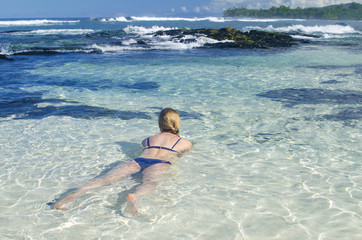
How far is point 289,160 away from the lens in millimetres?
5617

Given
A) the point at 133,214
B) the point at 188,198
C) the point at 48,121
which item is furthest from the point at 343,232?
the point at 48,121

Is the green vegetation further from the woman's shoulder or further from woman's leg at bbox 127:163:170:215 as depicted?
woman's leg at bbox 127:163:170:215

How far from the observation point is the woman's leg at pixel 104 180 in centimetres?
400

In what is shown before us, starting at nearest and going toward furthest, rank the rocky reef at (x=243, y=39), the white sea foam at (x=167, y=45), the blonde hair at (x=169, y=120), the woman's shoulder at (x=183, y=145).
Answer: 1. the blonde hair at (x=169, y=120)
2. the woman's shoulder at (x=183, y=145)
3. the white sea foam at (x=167, y=45)
4. the rocky reef at (x=243, y=39)

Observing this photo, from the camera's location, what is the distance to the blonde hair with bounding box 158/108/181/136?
5219mm

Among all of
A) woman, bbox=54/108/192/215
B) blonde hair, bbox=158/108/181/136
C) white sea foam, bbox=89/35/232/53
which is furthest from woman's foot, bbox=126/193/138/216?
white sea foam, bbox=89/35/232/53

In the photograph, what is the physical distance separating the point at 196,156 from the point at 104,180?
1871mm

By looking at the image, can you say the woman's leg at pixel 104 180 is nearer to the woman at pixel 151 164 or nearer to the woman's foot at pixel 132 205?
the woman at pixel 151 164

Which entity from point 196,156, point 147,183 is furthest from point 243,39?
point 147,183

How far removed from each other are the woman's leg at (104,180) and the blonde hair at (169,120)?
0.84m

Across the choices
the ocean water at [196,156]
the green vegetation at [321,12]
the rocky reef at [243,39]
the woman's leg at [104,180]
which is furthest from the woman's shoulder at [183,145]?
the green vegetation at [321,12]

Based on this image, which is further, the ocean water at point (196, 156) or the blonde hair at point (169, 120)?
the blonde hair at point (169, 120)

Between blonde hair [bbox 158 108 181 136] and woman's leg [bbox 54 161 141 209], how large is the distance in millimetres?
839

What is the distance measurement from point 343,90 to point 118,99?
8041mm
